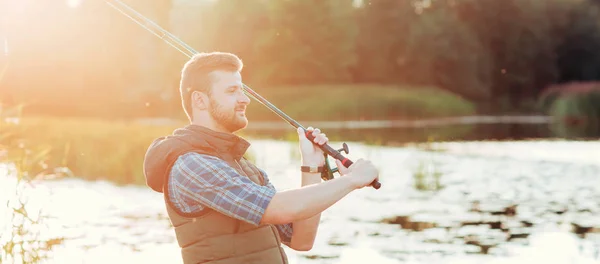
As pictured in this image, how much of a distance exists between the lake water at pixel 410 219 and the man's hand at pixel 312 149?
3076mm

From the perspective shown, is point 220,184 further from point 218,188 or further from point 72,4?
point 72,4

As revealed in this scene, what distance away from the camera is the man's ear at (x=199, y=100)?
325cm

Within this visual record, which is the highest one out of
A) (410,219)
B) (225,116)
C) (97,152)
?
(97,152)

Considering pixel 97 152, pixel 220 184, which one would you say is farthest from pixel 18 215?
pixel 97 152

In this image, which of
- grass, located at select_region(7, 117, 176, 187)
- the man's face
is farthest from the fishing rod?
grass, located at select_region(7, 117, 176, 187)

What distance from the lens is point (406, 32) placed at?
58.4 meters

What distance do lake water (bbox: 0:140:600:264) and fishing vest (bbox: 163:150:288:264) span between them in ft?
10.3

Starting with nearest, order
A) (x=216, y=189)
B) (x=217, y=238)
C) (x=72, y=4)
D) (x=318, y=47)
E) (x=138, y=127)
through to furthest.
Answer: (x=216, y=189), (x=217, y=238), (x=138, y=127), (x=72, y=4), (x=318, y=47)

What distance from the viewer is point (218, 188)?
304 centimetres

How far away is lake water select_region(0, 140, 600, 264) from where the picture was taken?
8469 millimetres

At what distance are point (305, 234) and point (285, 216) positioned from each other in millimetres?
758

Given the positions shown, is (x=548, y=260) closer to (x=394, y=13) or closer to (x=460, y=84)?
(x=394, y=13)

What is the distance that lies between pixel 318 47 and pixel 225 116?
162ft

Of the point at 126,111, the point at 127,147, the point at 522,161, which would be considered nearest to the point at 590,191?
the point at 522,161
